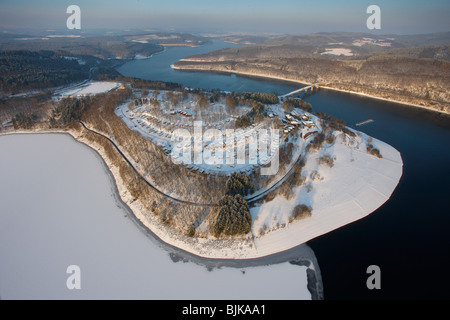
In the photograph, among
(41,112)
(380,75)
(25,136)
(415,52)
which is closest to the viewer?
(25,136)

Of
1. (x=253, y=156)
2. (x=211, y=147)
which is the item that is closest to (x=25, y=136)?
(x=211, y=147)

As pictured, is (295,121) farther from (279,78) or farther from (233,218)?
(279,78)

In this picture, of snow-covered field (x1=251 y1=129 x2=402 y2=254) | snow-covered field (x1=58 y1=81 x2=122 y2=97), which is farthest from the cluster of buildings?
snow-covered field (x1=58 y1=81 x2=122 y2=97)

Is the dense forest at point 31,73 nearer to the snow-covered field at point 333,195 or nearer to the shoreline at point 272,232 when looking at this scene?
the shoreline at point 272,232

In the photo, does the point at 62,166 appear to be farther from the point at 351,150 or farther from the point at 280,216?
the point at 351,150

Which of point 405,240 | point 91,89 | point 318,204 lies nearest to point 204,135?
point 318,204

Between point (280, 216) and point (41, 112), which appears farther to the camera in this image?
point (41, 112)
